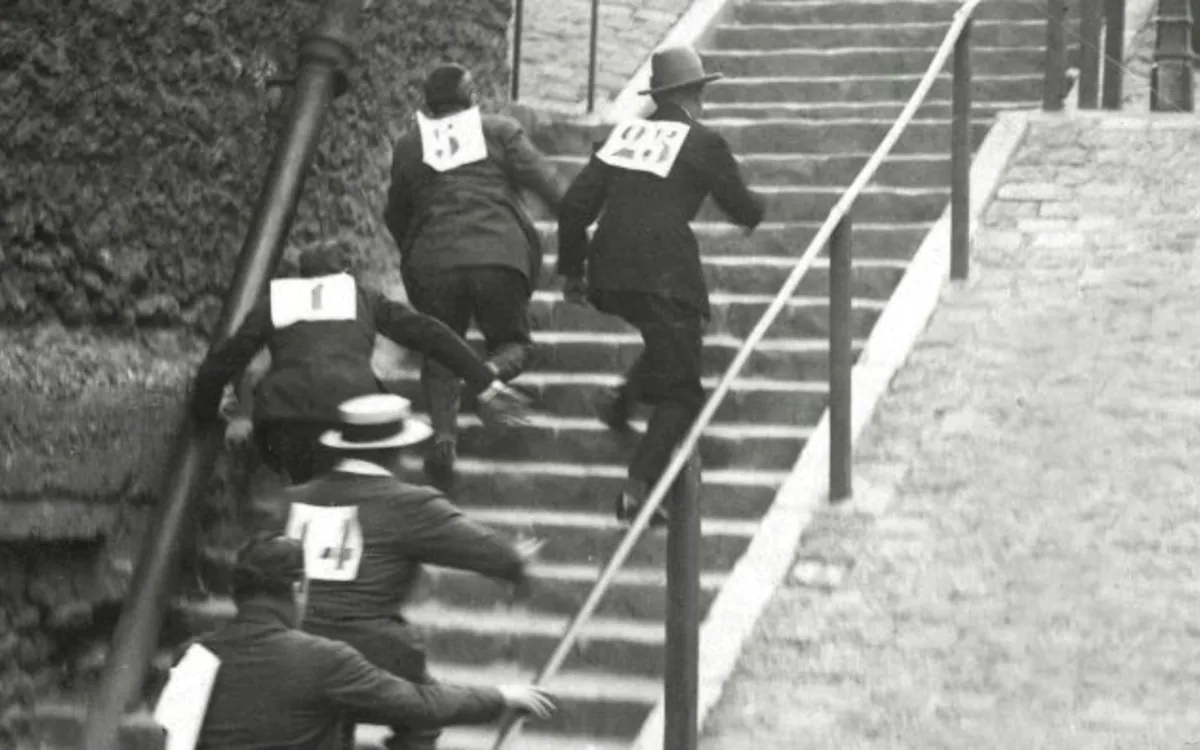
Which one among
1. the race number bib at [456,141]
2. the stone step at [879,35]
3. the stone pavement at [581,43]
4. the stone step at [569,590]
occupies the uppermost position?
the race number bib at [456,141]

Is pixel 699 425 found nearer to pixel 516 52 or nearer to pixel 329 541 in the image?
pixel 329 541

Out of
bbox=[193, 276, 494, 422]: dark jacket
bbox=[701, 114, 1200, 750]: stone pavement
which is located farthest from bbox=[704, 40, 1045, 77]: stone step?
bbox=[193, 276, 494, 422]: dark jacket

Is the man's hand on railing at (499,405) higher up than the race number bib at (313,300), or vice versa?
the race number bib at (313,300)

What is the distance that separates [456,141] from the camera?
34.9 ft

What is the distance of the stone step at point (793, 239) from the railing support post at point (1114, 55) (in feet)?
5.81

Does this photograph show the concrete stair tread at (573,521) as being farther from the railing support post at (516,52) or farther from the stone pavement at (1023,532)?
the railing support post at (516,52)

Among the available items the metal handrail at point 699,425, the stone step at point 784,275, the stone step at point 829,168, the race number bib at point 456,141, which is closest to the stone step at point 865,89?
the stone step at point 829,168

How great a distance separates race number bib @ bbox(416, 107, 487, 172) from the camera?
10641 millimetres

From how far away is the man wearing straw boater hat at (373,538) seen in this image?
7.46 metres

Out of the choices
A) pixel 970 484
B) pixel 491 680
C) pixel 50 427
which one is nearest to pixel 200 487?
pixel 50 427

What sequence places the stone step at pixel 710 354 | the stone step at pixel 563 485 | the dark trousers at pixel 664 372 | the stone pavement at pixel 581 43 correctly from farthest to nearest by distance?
the stone pavement at pixel 581 43, the stone step at pixel 710 354, the stone step at pixel 563 485, the dark trousers at pixel 664 372

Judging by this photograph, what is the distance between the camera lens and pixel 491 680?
380 inches

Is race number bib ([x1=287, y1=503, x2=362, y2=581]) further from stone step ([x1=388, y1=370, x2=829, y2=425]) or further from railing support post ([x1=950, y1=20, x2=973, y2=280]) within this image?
railing support post ([x1=950, y1=20, x2=973, y2=280])

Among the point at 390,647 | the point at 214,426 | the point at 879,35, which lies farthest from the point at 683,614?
the point at 879,35
